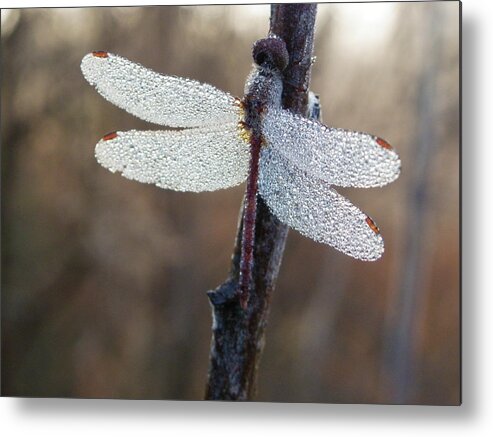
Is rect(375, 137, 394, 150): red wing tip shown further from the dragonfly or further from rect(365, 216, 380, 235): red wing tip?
rect(365, 216, 380, 235): red wing tip

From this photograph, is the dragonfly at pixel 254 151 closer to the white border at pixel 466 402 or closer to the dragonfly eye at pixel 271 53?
the dragonfly eye at pixel 271 53

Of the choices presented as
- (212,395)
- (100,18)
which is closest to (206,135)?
(212,395)

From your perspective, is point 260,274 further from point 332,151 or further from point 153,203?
point 153,203

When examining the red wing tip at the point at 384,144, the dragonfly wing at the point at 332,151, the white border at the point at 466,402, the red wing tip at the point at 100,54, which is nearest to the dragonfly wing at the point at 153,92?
the red wing tip at the point at 100,54

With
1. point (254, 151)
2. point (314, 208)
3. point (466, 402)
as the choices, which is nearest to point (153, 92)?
point (254, 151)

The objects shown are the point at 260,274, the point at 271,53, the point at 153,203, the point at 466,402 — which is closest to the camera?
the point at 271,53

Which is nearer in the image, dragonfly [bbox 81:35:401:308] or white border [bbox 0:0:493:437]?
dragonfly [bbox 81:35:401:308]

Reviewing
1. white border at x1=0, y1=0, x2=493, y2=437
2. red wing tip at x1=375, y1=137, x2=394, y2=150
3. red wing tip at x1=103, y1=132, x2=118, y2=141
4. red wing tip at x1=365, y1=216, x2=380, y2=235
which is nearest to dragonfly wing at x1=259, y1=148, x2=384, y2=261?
red wing tip at x1=365, y1=216, x2=380, y2=235
